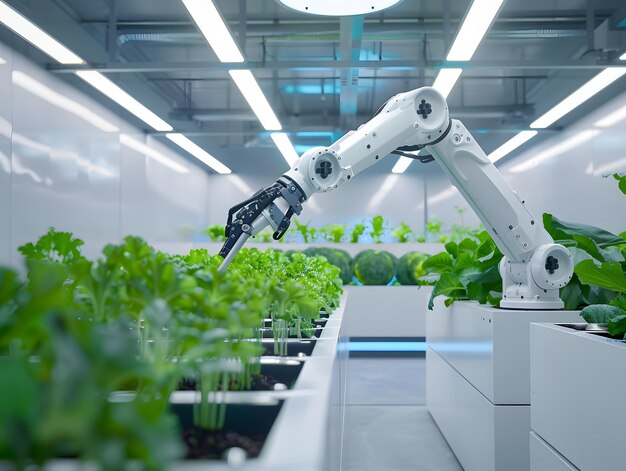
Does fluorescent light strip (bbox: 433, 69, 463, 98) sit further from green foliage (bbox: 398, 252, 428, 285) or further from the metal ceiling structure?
green foliage (bbox: 398, 252, 428, 285)

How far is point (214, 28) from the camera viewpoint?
3.57m

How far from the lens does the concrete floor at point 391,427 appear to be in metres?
2.65

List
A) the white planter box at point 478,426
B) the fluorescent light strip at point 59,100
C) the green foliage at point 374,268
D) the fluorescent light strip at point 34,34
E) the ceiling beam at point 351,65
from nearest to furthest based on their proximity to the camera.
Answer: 1. the white planter box at point 478,426
2. the fluorescent light strip at point 34,34
3. the ceiling beam at point 351,65
4. the fluorescent light strip at point 59,100
5. the green foliage at point 374,268

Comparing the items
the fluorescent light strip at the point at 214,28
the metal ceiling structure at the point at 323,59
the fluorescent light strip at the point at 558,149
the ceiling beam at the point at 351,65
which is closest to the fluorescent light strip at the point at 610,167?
the fluorescent light strip at the point at 558,149

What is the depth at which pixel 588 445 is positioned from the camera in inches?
51.6

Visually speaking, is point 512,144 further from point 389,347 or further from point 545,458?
point 545,458

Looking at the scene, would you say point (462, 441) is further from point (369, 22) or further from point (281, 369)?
point (369, 22)

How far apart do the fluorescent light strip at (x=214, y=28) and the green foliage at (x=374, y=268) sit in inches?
82.5

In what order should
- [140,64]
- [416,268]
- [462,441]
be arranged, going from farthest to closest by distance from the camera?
[416,268]
[140,64]
[462,441]

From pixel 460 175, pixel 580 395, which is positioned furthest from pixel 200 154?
pixel 580 395

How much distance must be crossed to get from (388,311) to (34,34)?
3514 mm

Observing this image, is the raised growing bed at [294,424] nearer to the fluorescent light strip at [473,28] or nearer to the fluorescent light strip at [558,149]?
the fluorescent light strip at [473,28]

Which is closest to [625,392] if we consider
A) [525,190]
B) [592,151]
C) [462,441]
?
[462,441]

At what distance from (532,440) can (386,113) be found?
1.14 m
